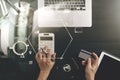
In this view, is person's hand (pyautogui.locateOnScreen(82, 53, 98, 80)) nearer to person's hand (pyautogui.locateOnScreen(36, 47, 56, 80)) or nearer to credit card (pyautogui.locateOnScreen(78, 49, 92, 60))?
credit card (pyautogui.locateOnScreen(78, 49, 92, 60))

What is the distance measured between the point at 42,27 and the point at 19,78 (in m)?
0.29

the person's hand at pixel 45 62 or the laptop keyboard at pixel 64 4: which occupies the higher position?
the laptop keyboard at pixel 64 4

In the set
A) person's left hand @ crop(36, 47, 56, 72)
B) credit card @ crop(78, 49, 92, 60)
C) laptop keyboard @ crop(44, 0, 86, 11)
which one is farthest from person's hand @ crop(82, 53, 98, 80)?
laptop keyboard @ crop(44, 0, 86, 11)

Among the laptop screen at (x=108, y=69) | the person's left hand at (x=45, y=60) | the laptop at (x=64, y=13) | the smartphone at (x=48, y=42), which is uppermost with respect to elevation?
the laptop at (x=64, y=13)

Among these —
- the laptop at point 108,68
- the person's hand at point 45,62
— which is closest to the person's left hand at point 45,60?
the person's hand at point 45,62

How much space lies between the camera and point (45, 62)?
1.26 meters

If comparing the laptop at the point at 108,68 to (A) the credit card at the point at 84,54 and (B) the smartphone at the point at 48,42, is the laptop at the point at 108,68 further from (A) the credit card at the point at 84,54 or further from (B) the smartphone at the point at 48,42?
(B) the smartphone at the point at 48,42

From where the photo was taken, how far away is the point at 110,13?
1279mm

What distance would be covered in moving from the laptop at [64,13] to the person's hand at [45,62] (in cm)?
15

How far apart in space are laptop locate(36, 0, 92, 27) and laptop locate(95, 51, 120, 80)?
195 millimetres

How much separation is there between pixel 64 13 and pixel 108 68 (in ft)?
1.20

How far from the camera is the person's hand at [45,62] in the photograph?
1266 mm

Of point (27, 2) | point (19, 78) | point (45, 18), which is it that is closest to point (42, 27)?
point (45, 18)

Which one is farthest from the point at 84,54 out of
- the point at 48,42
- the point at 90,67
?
the point at 48,42
